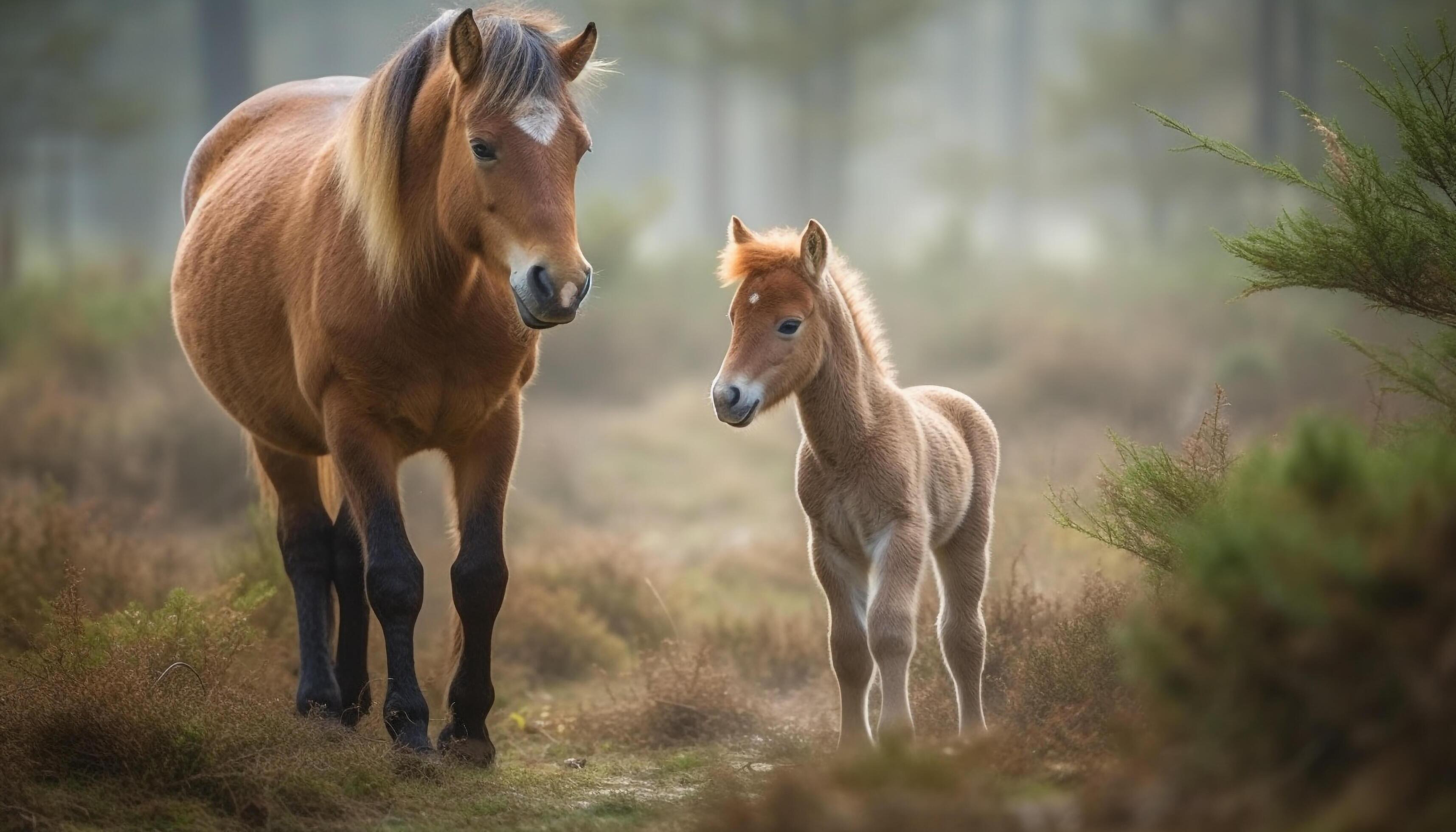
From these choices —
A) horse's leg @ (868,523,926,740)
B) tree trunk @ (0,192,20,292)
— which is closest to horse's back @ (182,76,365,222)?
horse's leg @ (868,523,926,740)

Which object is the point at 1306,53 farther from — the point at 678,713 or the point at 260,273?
the point at 260,273

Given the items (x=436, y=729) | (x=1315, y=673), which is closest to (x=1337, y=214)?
(x=1315, y=673)

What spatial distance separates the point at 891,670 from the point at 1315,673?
2.21 meters

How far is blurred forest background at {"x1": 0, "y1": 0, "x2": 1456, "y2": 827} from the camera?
741cm

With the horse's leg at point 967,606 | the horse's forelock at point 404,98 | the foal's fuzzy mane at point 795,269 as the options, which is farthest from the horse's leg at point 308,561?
the horse's leg at point 967,606

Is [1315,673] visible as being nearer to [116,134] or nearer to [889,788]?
[889,788]

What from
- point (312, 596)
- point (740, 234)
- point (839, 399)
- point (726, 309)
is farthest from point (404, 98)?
point (726, 309)

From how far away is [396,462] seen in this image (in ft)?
15.5

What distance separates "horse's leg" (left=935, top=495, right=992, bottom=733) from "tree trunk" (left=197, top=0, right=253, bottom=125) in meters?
18.4

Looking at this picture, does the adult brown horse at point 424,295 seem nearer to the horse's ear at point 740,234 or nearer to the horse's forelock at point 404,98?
the horse's forelock at point 404,98

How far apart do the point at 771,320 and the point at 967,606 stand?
1436mm

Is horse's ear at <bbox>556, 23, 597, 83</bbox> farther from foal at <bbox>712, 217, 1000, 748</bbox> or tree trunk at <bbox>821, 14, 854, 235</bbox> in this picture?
tree trunk at <bbox>821, 14, 854, 235</bbox>

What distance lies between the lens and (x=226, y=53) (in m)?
20.3

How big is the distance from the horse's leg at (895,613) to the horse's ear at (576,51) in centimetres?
213
